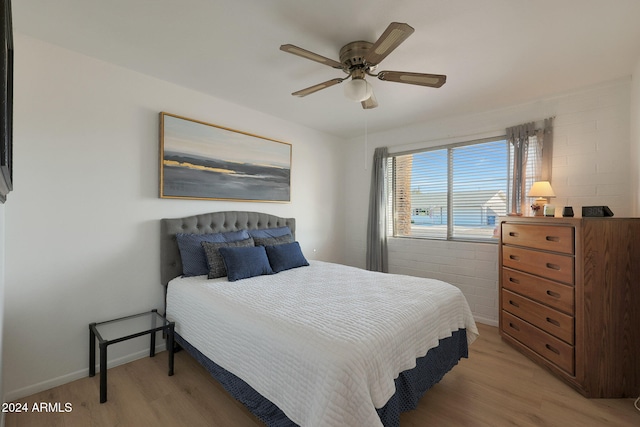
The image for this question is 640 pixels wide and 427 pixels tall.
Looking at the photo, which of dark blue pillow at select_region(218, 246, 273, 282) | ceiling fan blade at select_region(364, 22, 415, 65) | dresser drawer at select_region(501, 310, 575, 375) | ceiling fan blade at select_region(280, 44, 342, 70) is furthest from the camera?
dark blue pillow at select_region(218, 246, 273, 282)

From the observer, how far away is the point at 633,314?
1.96 meters

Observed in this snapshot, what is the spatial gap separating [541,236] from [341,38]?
2.27 m

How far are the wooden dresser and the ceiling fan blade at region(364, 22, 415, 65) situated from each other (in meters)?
1.83

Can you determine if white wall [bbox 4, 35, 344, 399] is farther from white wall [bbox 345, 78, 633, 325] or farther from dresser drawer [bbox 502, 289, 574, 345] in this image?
dresser drawer [bbox 502, 289, 574, 345]

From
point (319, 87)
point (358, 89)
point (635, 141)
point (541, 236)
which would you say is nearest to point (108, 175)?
point (319, 87)

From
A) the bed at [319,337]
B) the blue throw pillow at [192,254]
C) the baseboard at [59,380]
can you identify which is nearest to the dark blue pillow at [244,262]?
the bed at [319,337]

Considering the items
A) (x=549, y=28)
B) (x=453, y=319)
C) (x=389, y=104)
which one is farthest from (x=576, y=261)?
(x=389, y=104)

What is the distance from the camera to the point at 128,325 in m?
2.43

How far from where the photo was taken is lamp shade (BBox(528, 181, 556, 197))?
2736 mm

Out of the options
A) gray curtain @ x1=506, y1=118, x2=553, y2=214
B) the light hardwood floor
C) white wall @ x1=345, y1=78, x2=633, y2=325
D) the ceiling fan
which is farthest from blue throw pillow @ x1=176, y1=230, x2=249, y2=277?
gray curtain @ x1=506, y1=118, x2=553, y2=214

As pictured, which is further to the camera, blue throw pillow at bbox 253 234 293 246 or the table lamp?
blue throw pillow at bbox 253 234 293 246

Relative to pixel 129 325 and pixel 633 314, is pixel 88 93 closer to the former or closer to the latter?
pixel 129 325

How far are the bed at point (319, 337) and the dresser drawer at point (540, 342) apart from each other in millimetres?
638

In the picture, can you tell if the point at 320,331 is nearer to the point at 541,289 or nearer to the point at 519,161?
the point at 541,289
